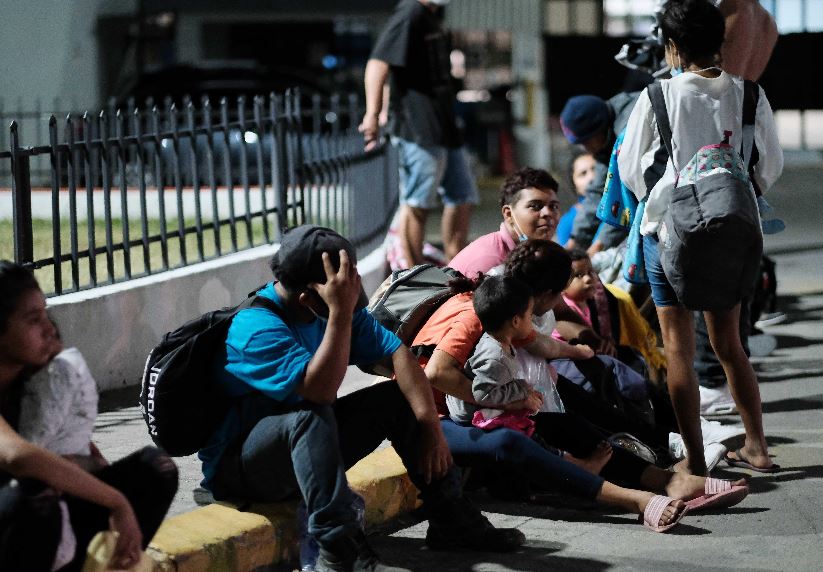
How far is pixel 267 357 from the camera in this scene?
437 centimetres

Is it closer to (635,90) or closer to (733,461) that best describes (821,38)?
(635,90)

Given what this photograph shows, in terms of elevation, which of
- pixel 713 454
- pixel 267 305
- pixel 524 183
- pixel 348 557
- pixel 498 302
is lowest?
pixel 713 454

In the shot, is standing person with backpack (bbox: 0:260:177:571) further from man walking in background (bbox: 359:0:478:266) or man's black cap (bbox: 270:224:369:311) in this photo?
man walking in background (bbox: 359:0:478:266)

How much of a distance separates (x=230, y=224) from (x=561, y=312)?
2406mm

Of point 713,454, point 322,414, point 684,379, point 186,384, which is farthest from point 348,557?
point 713,454

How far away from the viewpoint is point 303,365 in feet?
14.2

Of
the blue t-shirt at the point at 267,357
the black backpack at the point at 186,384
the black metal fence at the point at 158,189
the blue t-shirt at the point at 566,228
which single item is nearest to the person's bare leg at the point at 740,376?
the blue t-shirt at the point at 267,357

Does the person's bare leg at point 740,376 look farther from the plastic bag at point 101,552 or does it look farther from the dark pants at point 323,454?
the plastic bag at point 101,552

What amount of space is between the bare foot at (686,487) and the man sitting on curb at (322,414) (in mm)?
700

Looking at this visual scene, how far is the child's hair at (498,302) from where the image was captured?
17.0 ft

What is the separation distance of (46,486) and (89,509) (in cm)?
19

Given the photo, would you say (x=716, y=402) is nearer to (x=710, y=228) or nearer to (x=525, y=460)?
(x=710, y=228)

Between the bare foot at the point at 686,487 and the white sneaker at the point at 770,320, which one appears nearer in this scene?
the bare foot at the point at 686,487

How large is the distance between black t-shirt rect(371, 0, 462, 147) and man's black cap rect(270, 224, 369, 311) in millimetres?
4818
